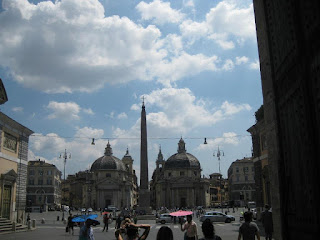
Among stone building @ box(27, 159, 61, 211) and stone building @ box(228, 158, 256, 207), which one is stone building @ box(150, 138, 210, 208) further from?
stone building @ box(27, 159, 61, 211)

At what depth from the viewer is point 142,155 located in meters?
43.1

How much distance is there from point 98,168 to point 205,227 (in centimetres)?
8823

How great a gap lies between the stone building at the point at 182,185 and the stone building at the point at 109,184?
9.31 meters

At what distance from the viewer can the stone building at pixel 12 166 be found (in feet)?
80.5

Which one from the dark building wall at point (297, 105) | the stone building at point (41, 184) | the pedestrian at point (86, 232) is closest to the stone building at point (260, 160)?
the pedestrian at point (86, 232)

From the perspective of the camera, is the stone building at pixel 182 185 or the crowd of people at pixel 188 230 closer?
the crowd of people at pixel 188 230

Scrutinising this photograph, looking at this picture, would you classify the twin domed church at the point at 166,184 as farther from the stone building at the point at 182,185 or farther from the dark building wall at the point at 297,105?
the dark building wall at the point at 297,105

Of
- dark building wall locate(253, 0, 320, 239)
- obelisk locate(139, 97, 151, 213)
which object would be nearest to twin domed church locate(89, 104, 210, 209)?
obelisk locate(139, 97, 151, 213)

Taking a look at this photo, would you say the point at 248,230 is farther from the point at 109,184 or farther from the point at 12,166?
the point at 109,184

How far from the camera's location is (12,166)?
26219mm

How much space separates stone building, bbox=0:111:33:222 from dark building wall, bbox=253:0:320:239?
2299 centimetres

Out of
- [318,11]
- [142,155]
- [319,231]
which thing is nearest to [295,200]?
[319,231]

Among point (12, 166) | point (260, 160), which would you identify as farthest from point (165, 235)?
point (260, 160)

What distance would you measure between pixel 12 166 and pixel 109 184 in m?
63.9
